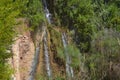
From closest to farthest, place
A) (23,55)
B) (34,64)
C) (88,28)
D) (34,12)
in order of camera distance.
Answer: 1. (23,55)
2. (34,64)
3. (34,12)
4. (88,28)

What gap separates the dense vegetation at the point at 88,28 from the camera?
1339cm

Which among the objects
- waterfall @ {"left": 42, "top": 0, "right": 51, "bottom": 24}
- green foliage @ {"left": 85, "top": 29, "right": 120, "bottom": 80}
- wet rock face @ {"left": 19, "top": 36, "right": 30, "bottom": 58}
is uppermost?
waterfall @ {"left": 42, "top": 0, "right": 51, "bottom": 24}

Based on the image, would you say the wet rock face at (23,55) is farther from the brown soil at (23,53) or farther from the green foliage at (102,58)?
the green foliage at (102,58)

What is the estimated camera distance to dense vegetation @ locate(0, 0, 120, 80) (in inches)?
527

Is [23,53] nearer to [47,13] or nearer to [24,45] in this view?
[24,45]

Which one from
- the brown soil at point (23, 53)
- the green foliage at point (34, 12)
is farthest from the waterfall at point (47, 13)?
the brown soil at point (23, 53)

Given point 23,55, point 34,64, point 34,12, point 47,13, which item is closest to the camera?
point 23,55

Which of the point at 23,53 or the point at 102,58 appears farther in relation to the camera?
the point at 102,58

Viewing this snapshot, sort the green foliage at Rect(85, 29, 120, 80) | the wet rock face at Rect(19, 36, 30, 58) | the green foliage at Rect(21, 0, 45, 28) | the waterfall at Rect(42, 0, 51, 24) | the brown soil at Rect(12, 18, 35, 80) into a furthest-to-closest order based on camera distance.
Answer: the waterfall at Rect(42, 0, 51, 24)
the green foliage at Rect(21, 0, 45, 28)
the green foliage at Rect(85, 29, 120, 80)
the wet rock face at Rect(19, 36, 30, 58)
the brown soil at Rect(12, 18, 35, 80)

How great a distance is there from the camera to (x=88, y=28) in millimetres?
15898

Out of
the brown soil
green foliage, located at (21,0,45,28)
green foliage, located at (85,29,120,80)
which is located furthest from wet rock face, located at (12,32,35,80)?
green foliage, located at (85,29,120,80)

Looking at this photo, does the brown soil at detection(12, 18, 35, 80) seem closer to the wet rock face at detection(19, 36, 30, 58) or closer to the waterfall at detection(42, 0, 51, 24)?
the wet rock face at detection(19, 36, 30, 58)

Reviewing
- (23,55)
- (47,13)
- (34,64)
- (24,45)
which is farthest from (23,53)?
(47,13)

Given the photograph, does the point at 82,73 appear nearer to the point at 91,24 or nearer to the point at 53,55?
the point at 53,55
